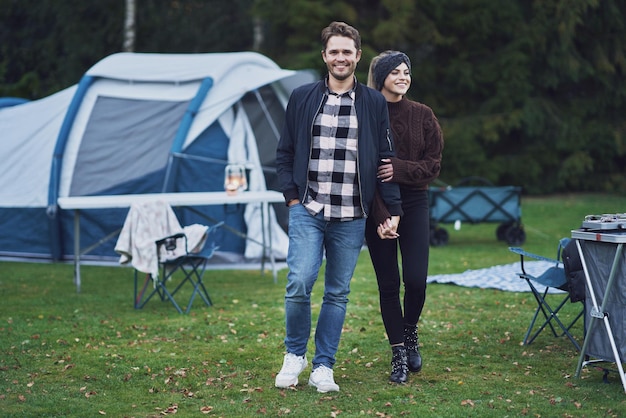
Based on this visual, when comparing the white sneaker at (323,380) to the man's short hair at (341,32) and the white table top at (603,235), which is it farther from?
the man's short hair at (341,32)

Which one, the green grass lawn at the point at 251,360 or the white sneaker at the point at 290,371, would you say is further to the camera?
the white sneaker at the point at 290,371

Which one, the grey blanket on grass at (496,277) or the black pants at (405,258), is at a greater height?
the black pants at (405,258)

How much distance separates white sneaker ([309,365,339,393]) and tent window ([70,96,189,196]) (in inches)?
217

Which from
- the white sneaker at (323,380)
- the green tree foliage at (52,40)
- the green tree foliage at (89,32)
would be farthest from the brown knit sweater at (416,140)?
the green tree foliage at (89,32)

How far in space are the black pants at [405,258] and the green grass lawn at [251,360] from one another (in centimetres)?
36

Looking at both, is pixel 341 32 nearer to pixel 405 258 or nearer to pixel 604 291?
pixel 405 258

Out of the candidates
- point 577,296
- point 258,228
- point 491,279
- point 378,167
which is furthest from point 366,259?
point 378,167

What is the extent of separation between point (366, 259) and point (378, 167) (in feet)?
18.9

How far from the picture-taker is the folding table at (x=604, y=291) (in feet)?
14.5

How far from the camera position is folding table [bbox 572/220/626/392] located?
4.43 metres

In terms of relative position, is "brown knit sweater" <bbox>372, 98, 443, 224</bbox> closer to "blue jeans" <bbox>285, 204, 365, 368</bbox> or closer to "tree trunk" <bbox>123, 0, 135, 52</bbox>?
"blue jeans" <bbox>285, 204, 365, 368</bbox>

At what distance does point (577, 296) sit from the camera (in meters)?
5.12

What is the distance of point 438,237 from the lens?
11.4 metres

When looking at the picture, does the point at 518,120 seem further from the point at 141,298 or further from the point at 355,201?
the point at 355,201
